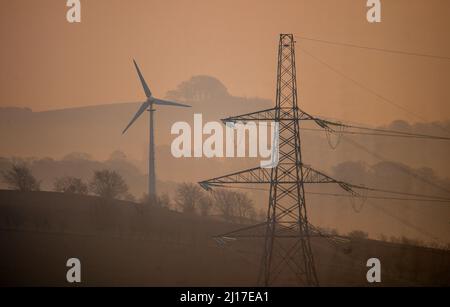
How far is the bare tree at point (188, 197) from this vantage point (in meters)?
70.7

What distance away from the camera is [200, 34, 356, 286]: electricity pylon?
1705 inches

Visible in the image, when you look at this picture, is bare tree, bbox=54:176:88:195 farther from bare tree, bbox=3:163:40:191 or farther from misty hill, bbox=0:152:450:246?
bare tree, bbox=3:163:40:191

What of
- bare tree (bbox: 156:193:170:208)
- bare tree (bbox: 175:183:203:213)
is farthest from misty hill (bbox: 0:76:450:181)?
bare tree (bbox: 175:183:203:213)

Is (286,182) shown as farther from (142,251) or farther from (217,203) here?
(217,203)

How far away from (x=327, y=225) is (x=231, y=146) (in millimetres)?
10500

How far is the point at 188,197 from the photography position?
72000mm

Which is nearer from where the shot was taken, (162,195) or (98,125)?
(98,125)

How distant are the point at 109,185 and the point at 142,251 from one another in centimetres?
1326

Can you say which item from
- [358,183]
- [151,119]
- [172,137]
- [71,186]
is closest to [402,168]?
[358,183]

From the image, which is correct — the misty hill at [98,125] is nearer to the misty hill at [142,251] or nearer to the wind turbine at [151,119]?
Answer: the wind turbine at [151,119]

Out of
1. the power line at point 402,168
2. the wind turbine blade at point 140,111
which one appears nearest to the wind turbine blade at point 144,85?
the wind turbine blade at point 140,111

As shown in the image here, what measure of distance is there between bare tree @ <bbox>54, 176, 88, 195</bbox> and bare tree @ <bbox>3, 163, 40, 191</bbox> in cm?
292

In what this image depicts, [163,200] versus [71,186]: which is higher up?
[71,186]
